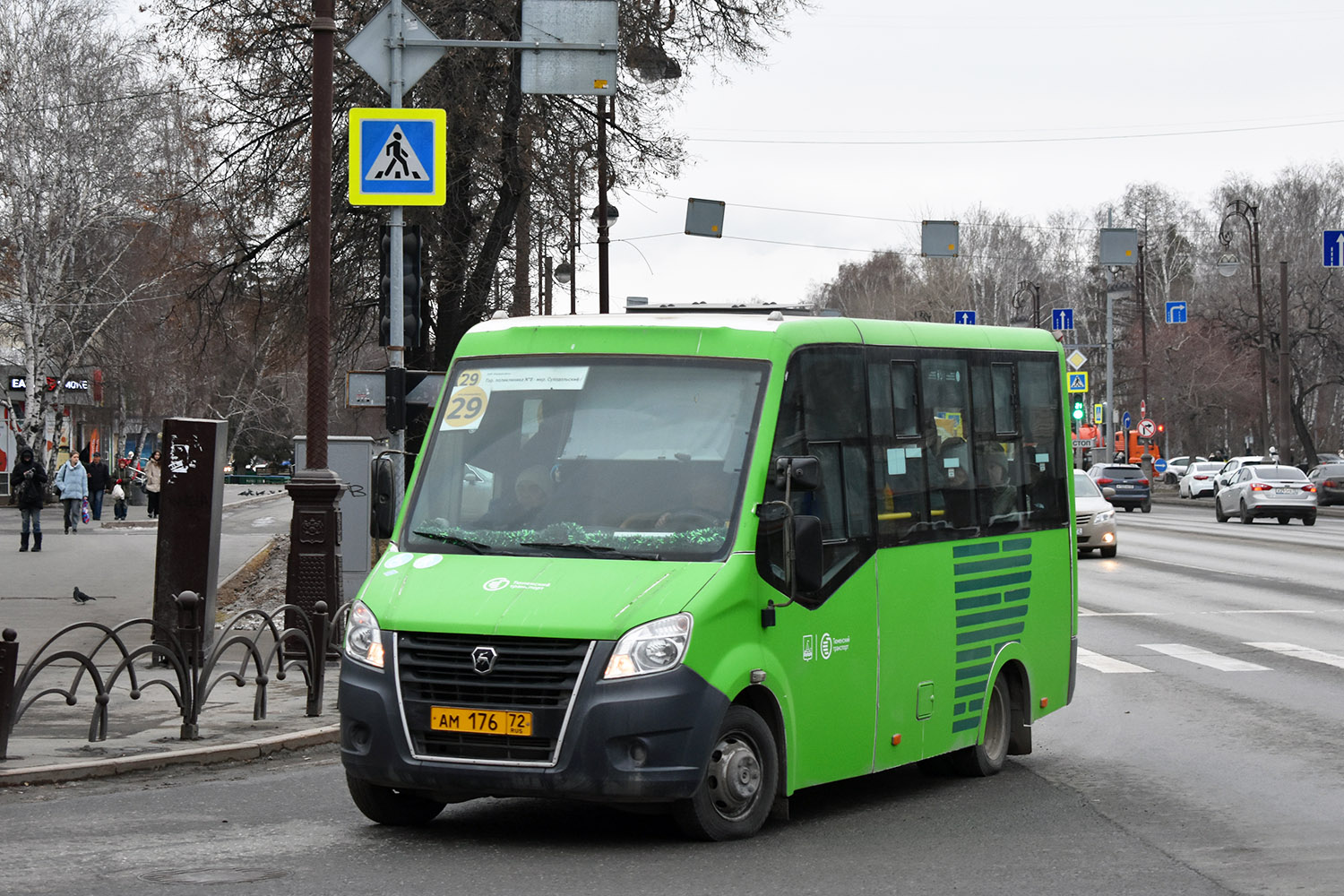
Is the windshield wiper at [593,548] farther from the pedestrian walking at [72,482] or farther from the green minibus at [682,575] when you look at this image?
the pedestrian walking at [72,482]

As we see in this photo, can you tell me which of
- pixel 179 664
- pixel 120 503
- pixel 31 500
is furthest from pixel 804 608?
pixel 120 503

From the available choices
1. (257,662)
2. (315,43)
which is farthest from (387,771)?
(315,43)

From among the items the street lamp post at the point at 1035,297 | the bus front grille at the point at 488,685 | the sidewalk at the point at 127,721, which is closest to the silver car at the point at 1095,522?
the sidewalk at the point at 127,721

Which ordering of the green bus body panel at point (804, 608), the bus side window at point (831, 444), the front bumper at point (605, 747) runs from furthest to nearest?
the bus side window at point (831, 444)
the green bus body panel at point (804, 608)
the front bumper at point (605, 747)

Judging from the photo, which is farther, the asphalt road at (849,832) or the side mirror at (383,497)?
the side mirror at (383,497)

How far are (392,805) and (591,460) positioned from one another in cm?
185

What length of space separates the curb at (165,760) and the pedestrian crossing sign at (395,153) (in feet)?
18.6

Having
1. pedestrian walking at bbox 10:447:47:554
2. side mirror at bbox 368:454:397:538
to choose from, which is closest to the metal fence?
side mirror at bbox 368:454:397:538

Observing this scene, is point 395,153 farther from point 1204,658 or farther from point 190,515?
point 1204,658

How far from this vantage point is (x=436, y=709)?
7.90 meters

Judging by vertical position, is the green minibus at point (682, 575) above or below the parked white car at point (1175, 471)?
below

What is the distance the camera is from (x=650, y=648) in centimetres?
775

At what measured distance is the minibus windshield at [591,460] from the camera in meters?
8.34

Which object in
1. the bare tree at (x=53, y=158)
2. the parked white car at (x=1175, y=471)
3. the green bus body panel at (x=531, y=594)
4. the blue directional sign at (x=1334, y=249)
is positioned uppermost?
the bare tree at (x=53, y=158)
